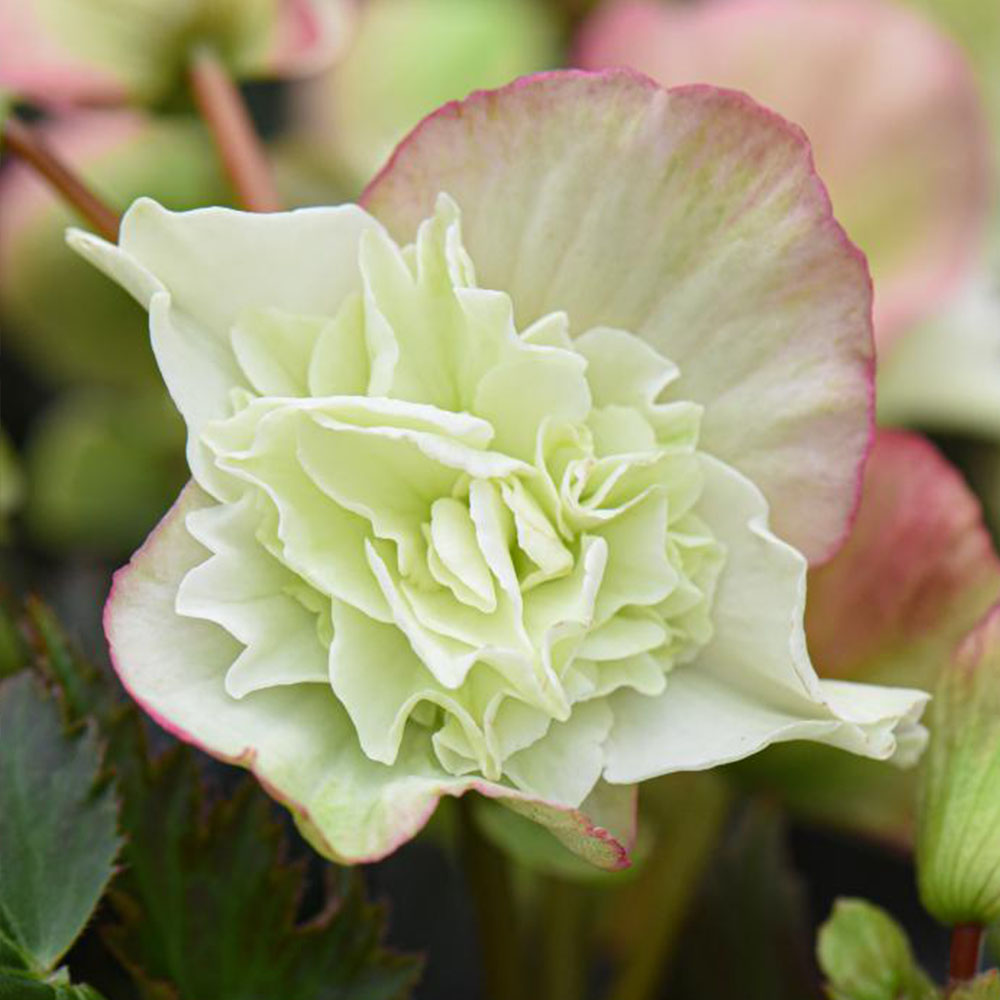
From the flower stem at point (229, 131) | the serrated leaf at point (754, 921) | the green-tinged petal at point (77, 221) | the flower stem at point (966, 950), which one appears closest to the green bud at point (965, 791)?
the flower stem at point (966, 950)

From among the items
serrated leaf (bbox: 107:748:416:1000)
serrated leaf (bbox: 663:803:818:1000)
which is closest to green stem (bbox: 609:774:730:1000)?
serrated leaf (bbox: 663:803:818:1000)

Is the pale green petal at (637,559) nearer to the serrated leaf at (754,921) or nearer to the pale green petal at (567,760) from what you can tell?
the pale green petal at (567,760)

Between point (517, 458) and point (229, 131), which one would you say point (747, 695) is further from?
point (229, 131)

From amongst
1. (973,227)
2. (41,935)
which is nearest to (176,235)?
(41,935)

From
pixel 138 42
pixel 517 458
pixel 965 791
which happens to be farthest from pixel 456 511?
pixel 138 42

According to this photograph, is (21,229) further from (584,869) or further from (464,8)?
(584,869)
